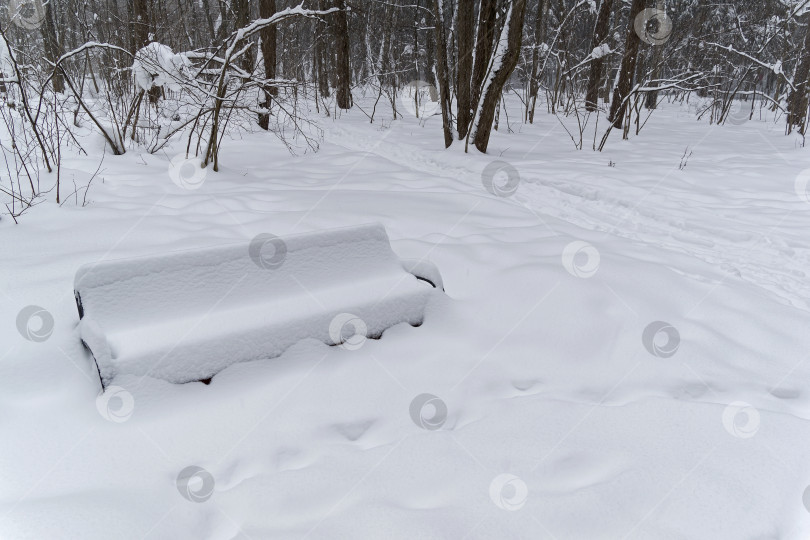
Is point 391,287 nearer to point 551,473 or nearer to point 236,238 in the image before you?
point 551,473

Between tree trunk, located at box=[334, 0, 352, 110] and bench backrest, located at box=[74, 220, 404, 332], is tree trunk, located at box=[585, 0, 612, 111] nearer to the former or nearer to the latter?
tree trunk, located at box=[334, 0, 352, 110]

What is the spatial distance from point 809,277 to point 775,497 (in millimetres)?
2435

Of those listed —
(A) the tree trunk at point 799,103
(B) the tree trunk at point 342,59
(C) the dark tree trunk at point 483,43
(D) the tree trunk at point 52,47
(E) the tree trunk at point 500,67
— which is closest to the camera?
(D) the tree trunk at point 52,47

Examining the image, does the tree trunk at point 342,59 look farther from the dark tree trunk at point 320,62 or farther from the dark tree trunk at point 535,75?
the dark tree trunk at point 535,75

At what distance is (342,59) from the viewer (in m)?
13.1

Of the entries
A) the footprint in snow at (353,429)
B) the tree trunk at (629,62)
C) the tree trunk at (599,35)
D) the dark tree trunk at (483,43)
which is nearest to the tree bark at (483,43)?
the dark tree trunk at (483,43)

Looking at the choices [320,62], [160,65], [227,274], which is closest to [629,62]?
[160,65]

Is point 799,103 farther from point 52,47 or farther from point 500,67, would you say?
point 52,47

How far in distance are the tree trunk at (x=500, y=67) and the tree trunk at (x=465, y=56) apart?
807 mm

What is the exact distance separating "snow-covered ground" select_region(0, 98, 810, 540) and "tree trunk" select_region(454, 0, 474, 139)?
4847mm

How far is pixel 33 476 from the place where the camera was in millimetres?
1439

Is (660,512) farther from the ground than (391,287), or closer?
closer

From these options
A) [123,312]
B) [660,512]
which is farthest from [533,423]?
[123,312]

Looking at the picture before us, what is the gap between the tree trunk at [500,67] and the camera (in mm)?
6383
